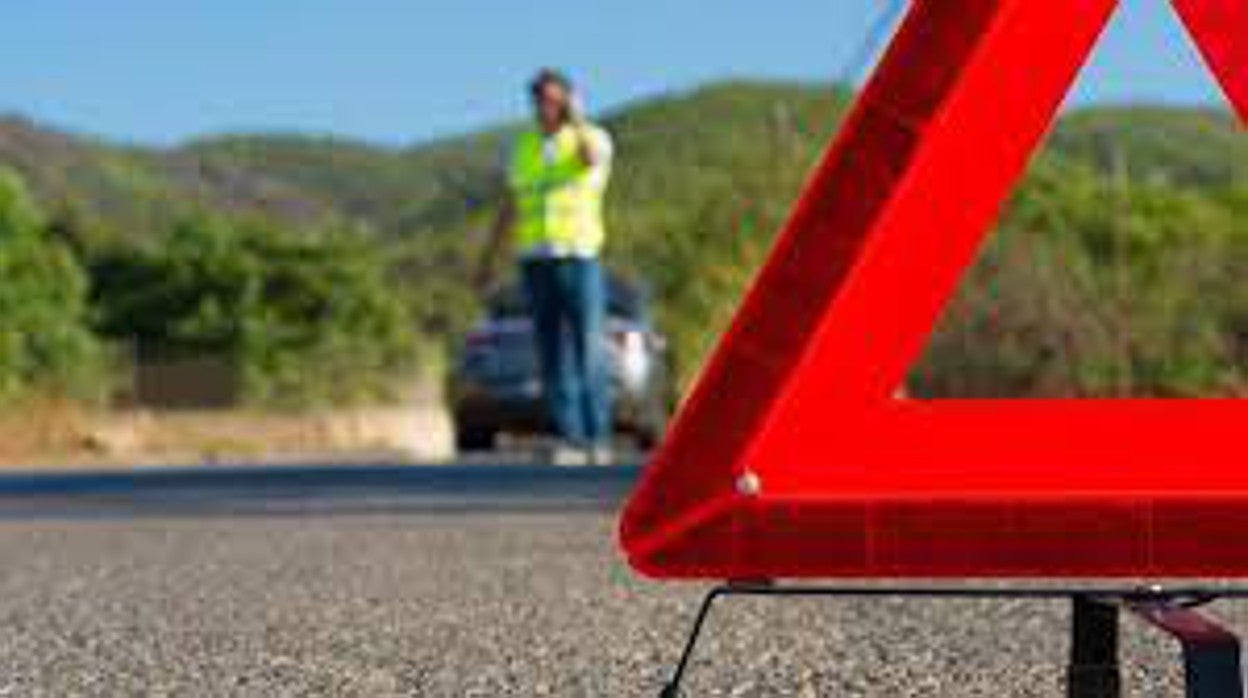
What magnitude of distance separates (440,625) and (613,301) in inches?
455

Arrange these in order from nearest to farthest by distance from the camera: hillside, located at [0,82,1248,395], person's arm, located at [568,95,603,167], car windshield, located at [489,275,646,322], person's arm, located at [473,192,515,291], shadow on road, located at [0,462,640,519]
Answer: hillside, located at [0,82,1248,395]
shadow on road, located at [0,462,640,519]
person's arm, located at [568,95,603,167]
car windshield, located at [489,275,646,322]
person's arm, located at [473,192,515,291]

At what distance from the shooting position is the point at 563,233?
11.9 meters

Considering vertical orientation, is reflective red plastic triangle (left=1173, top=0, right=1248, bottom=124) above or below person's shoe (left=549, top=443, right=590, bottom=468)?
above

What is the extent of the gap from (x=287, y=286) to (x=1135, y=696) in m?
70.0

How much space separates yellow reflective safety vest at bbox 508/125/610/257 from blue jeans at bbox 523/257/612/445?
9cm

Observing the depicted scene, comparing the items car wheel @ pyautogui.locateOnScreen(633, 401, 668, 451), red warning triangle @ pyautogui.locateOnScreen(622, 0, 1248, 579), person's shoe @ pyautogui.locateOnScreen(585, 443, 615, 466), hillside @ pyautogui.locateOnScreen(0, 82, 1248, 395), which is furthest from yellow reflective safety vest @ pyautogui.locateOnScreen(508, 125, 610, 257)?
red warning triangle @ pyautogui.locateOnScreen(622, 0, 1248, 579)

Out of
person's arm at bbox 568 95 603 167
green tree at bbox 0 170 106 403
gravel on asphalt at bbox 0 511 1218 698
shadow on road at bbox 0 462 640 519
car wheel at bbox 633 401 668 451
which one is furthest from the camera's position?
green tree at bbox 0 170 106 403

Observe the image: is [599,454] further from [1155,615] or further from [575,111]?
[1155,615]

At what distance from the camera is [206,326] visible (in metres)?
68.8

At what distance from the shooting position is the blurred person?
1191cm

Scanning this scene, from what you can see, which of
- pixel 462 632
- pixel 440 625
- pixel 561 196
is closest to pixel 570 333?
pixel 561 196

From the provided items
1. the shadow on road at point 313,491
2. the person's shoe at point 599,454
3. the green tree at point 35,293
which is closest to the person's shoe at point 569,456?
the person's shoe at point 599,454

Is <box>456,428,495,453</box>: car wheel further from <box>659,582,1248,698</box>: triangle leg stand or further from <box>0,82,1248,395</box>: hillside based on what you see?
<box>659,582,1248,698</box>: triangle leg stand

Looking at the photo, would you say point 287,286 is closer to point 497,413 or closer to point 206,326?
point 206,326
